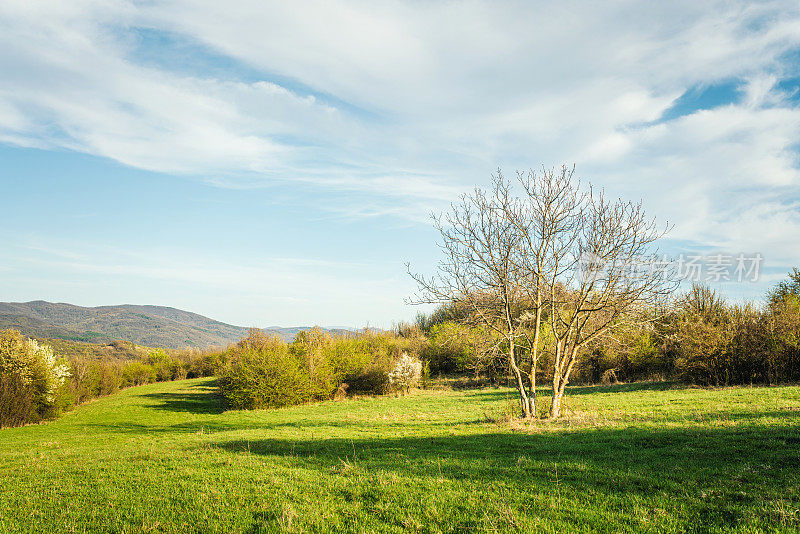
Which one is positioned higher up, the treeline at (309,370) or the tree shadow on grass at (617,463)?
the tree shadow on grass at (617,463)

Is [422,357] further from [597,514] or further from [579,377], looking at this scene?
[597,514]

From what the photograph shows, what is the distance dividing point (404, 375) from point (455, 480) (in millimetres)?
31620

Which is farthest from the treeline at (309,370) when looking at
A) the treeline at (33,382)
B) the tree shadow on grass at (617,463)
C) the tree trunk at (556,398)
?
the tree trunk at (556,398)

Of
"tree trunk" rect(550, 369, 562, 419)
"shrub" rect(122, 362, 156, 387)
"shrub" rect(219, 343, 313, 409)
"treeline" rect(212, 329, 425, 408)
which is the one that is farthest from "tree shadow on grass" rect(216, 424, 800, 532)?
"shrub" rect(122, 362, 156, 387)

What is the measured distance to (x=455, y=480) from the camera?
7453mm

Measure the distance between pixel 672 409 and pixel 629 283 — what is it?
16.3 ft

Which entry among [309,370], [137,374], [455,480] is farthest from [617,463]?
[137,374]

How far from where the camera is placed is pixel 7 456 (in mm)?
15094

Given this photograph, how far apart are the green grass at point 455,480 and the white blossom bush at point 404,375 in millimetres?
23879

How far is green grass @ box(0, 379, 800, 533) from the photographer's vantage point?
18.4ft

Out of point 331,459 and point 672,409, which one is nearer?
point 331,459

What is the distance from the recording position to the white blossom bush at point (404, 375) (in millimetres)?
38000

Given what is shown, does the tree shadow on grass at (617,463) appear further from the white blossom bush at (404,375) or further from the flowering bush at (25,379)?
the flowering bush at (25,379)

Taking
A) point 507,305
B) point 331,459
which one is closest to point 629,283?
point 507,305
